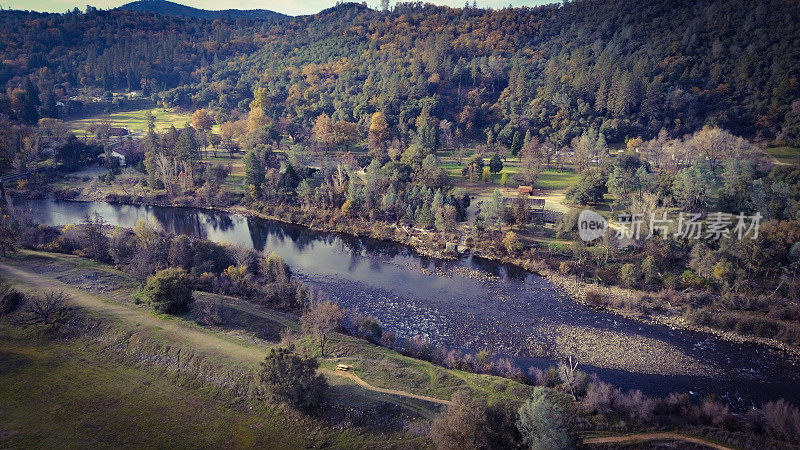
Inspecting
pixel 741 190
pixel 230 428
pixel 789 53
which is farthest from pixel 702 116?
pixel 230 428

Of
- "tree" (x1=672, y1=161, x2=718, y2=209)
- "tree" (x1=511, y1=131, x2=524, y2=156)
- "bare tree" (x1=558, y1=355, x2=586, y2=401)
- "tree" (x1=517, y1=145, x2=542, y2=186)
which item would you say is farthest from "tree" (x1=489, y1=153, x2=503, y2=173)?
"bare tree" (x1=558, y1=355, x2=586, y2=401)

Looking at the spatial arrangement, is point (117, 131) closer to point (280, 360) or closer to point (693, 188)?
point (280, 360)

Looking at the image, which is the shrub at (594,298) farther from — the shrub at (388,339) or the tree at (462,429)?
the tree at (462,429)

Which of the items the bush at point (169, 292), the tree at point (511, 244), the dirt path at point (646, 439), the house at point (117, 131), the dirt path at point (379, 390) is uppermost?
the house at point (117, 131)

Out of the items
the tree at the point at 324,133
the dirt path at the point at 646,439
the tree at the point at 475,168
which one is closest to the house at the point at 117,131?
the tree at the point at 324,133

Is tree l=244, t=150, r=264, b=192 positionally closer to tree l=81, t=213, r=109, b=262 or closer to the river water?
the river water

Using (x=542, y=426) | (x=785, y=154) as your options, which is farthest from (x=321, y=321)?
(x=785, y=154)
